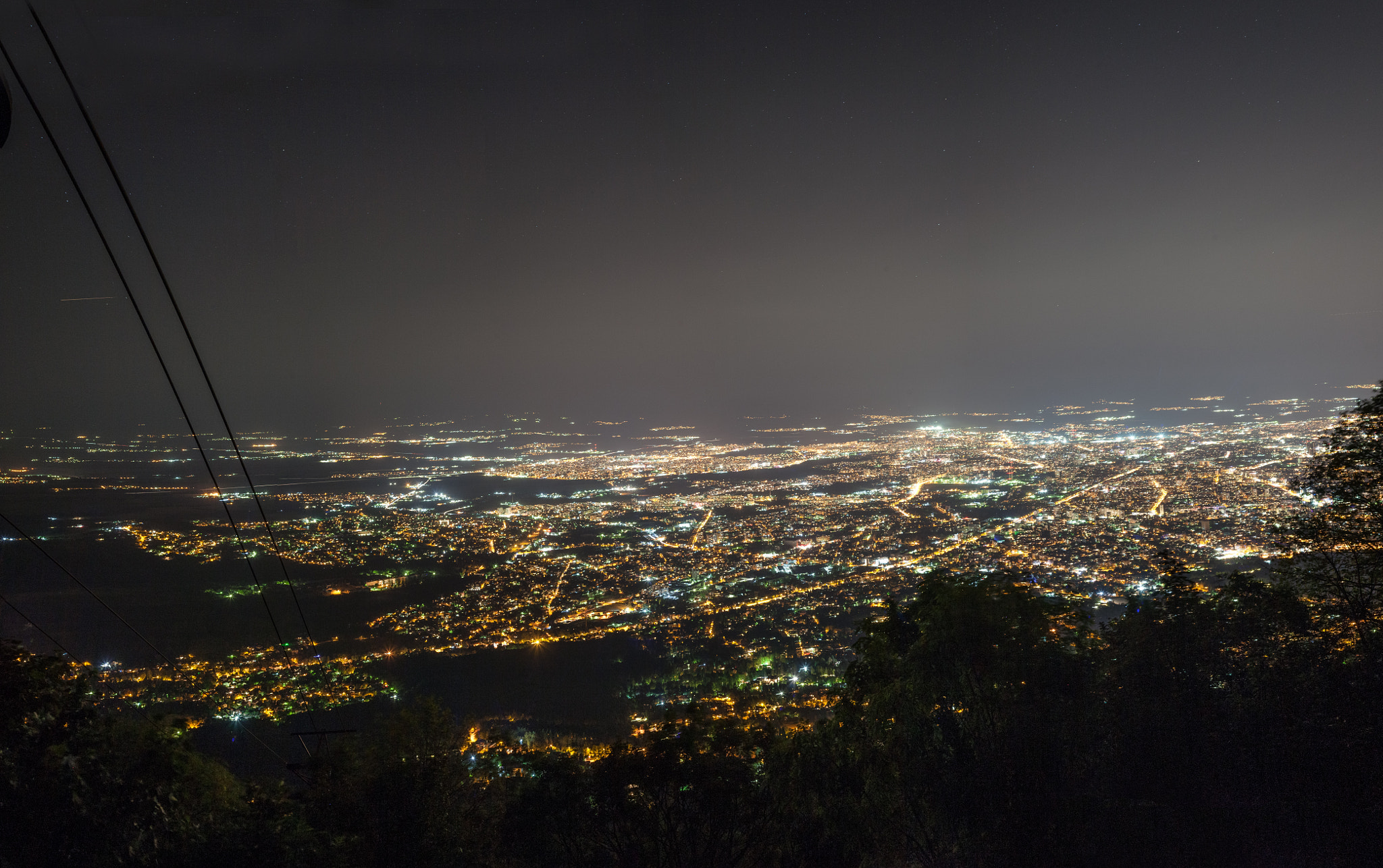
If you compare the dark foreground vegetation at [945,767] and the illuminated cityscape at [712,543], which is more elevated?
the dark foreground vegetation at [945,767]

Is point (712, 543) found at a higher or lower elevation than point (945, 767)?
lower

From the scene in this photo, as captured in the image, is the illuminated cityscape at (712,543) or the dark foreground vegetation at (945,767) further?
the illuminated cityscape at (712,543)

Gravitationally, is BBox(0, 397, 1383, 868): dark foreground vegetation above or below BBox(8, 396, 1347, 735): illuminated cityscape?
above

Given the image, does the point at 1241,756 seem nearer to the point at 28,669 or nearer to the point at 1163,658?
the point at 1163,658

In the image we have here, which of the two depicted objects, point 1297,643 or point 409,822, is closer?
point 1297,643

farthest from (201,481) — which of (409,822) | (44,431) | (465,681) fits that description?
(409,822)

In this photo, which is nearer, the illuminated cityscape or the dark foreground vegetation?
the dark foreground vegetation

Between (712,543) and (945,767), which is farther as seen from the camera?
(712,543)

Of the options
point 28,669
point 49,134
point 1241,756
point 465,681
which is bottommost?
point 465,681
